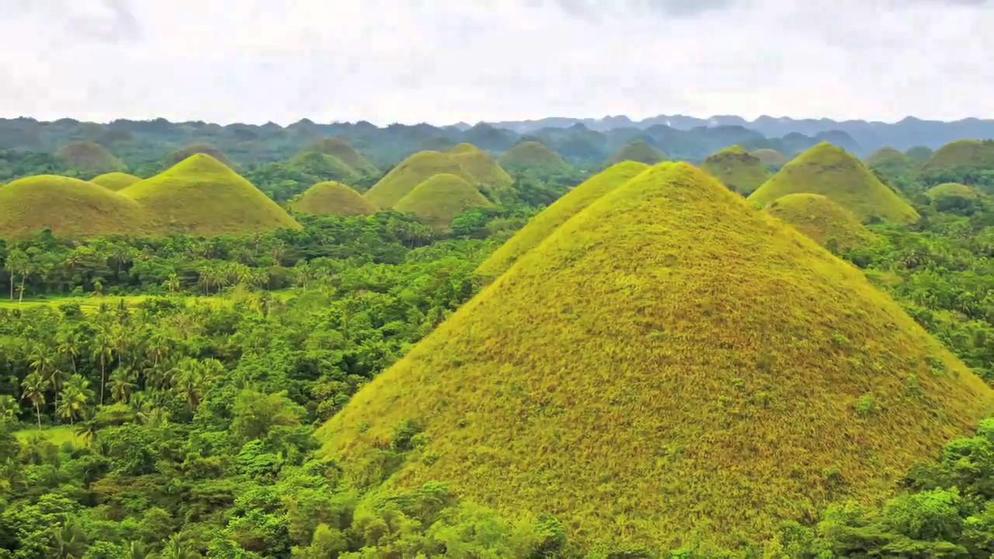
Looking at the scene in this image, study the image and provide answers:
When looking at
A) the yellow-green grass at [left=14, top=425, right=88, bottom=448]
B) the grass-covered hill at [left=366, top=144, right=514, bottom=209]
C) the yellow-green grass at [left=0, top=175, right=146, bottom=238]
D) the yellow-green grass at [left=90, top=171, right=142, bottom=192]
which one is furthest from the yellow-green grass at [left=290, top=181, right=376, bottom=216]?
the yellow-green grass at [left=14, top=425, right=88, bottom=448]

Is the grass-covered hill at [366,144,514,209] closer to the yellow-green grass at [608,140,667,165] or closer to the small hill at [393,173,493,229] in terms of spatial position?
the small hill at [393,173,493,229]

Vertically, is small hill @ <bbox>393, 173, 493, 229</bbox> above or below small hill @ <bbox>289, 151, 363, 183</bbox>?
below

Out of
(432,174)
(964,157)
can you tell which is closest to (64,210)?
(432,174)

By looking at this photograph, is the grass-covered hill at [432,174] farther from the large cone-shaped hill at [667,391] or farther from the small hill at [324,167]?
the large cone-shaped hill at [667,391]

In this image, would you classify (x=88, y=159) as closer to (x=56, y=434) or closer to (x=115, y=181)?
(x=115, y=181)

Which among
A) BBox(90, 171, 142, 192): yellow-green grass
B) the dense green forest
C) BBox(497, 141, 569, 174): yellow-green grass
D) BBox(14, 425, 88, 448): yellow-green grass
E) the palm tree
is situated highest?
BBox(497, 141, 569, 174): yellow-green grass

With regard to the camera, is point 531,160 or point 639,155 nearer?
point 639,155

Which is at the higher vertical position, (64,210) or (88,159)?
(88,159)

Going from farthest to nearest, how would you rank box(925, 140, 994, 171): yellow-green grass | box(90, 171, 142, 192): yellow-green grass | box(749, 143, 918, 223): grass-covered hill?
box(925, 140, 994, 171): yellow-green grass < box(90, 171, 142, 192): yellow-green grass < box(749, 143, 918, 223): grass-covered hill
